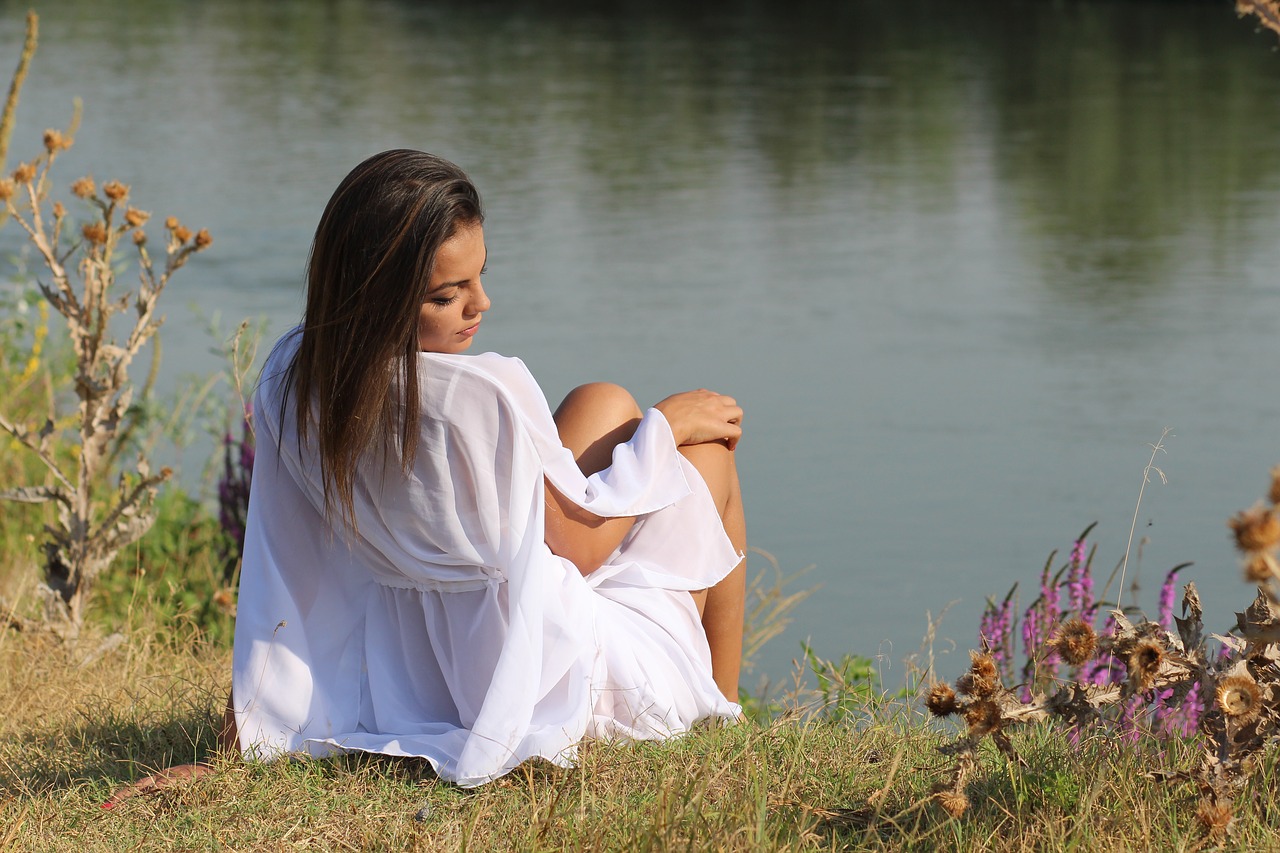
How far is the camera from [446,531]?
2.42 meters

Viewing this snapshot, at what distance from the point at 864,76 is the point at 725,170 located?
19.3 ft

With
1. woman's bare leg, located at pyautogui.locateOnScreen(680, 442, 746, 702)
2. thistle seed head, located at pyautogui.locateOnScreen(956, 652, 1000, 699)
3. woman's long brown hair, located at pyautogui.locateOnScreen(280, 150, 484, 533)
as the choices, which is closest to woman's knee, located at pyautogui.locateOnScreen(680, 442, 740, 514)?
woman's bare leg, located at pyautogui.locateOnScreen(680, 442, 746, 702)

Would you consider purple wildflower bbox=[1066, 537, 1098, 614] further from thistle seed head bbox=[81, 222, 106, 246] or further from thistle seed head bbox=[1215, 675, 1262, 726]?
thistle seed head bbox=[81, 222, 106, 246]

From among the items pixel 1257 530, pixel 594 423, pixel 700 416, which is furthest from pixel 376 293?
pixel 1257 530

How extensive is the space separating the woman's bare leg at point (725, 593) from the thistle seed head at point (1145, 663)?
877mm

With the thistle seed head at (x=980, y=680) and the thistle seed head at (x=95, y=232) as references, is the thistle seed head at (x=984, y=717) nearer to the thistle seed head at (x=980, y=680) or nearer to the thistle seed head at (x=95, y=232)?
the thistle seed head at (x=980, y=680)

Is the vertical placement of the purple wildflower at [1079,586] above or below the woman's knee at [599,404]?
below

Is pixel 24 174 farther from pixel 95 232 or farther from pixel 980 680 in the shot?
pixel 980 680

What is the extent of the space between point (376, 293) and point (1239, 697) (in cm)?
131

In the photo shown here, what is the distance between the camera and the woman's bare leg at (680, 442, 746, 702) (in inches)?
110

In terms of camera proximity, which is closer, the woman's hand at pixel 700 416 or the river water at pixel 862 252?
the woman's hand at pixel 700 416

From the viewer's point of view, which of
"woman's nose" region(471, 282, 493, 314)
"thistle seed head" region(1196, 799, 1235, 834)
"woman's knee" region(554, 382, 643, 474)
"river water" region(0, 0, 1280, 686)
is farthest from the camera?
"river water" region(0, 0, 1280, 686)

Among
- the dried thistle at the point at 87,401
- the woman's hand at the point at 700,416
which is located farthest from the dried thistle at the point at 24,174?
the woman's hand at the point at 700,416

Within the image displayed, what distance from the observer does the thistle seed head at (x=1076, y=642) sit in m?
2.07
